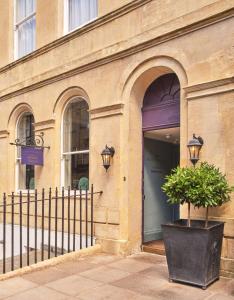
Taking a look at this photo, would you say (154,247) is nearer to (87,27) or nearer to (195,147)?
(195,147)

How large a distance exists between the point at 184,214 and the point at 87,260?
1.98m

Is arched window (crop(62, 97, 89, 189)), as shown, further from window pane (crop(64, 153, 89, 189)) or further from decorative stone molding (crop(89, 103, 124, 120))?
decorative stone molding (crop(89, 103, 124, 120))

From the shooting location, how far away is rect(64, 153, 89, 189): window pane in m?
8.29

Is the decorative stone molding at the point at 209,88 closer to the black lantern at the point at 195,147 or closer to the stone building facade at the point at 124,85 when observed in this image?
the stone building facade at the point at 124,85

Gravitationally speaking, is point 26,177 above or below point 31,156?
below

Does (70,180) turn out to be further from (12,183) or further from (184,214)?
(184,214)

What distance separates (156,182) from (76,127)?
2.42 m

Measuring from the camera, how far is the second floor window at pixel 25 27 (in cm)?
1020

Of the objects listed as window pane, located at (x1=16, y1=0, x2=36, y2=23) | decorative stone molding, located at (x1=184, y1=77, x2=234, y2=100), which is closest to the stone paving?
decorative stone molding, located at (x1=184, y1=77, x2=234, y2=100)

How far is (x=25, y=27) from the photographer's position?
1050 cm

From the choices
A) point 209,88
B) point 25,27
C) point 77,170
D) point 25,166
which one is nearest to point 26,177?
point 25,166

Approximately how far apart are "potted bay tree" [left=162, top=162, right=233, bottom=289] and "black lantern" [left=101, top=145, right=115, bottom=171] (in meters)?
2.12

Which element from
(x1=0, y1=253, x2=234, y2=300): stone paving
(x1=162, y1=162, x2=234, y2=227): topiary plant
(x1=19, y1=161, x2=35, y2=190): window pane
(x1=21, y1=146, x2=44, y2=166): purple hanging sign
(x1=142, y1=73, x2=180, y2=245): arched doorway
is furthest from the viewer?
(x1=19, y1=161, x2=35, y2=190): window pane

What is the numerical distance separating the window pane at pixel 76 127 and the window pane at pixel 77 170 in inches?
8.0
